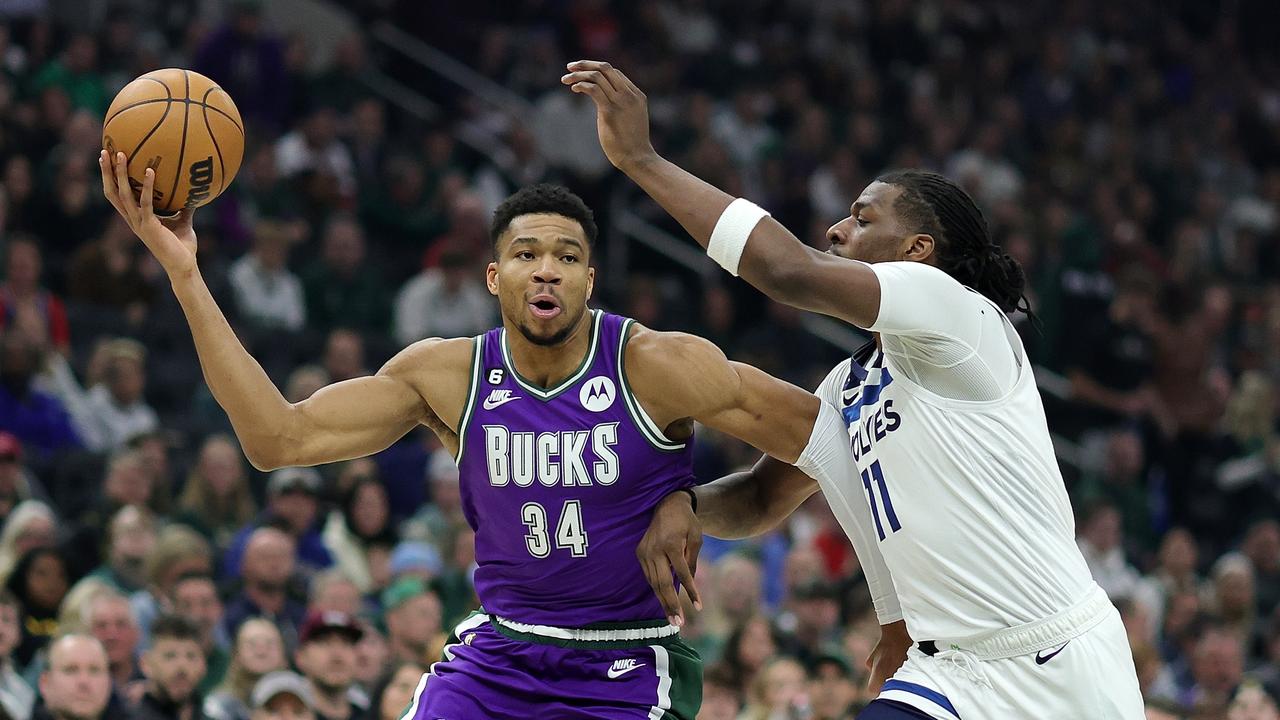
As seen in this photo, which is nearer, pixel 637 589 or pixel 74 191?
pixel 637 589

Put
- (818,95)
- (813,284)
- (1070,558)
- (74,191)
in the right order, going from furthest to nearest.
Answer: (818,95) → (74,191) → (1070,558) → (813,284)

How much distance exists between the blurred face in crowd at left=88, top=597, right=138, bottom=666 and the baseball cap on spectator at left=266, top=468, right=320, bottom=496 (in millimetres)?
1903

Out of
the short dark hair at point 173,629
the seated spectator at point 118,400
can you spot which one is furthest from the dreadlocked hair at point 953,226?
the seated spectator at point 118,400

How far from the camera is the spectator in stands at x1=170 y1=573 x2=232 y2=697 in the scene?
345 inches

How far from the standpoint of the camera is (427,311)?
42.2 feet

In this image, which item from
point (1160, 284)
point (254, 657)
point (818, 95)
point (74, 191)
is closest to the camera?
point (254, 657)

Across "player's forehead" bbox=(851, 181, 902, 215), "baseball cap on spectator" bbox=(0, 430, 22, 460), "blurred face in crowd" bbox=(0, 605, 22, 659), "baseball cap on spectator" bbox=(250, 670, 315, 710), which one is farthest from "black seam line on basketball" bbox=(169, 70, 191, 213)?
"baseball cap on spectator" bbox=(0, 430, 22, 460)

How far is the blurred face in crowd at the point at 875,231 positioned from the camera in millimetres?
5051

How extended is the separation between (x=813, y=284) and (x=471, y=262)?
896 centimetres

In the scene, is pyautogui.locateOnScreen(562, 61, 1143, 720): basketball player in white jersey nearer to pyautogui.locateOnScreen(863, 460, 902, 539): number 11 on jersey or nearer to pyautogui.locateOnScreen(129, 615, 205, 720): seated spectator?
pyautogui.locateOnScreen(863, 460, 902, 539): number 11 on jersey

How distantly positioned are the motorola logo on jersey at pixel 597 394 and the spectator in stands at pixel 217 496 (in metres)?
5.43

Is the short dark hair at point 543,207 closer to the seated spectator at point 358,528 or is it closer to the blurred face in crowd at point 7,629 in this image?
the blurred face in crowd at point 7,629

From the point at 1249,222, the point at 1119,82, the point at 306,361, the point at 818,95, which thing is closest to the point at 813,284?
the point at 306,361

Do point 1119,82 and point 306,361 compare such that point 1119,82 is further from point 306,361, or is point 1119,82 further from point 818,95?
point 306,361
